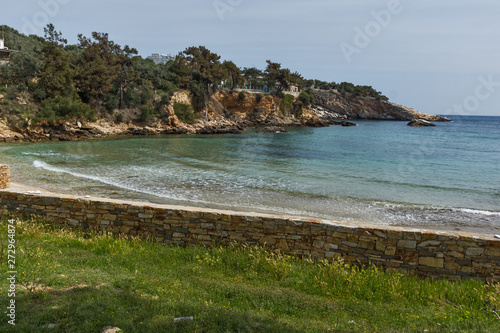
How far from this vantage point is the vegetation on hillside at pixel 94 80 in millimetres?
38500

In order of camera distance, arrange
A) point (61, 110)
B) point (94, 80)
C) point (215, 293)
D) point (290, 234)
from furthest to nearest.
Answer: point (94, 80) → point (61, 110) → point (290, 234) → point (215, 293)

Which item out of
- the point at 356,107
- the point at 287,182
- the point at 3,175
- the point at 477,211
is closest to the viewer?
the point at 3,175

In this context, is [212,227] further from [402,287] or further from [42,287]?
[402,287]

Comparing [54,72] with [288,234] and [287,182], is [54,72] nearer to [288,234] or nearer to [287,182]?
[287,182]

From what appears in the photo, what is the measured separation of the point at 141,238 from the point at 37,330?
3855mm

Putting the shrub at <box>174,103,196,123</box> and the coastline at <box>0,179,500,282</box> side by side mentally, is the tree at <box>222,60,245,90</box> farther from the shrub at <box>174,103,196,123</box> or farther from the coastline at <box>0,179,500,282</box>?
the coastline at <box>0,179,500,282</box>

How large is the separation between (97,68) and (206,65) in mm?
21427

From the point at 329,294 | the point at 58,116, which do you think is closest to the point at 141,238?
the point at 329,294

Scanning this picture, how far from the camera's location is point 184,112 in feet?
184

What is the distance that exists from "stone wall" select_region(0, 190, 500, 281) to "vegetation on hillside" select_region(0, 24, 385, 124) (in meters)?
34.1

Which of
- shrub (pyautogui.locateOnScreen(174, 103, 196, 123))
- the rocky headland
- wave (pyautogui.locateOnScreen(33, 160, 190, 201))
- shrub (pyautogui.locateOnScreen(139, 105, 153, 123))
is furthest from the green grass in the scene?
shrub (pyautogui.locateOnScreen(174, 103, 196, 123))

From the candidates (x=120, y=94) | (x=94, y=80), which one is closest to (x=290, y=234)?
(x=94, y=80)

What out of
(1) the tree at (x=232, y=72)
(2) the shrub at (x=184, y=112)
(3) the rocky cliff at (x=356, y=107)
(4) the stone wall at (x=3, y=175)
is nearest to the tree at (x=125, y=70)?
(2) the shrub at (x=184, y=112)

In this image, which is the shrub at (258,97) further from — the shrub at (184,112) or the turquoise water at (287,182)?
the turquoise water at (287,182)
